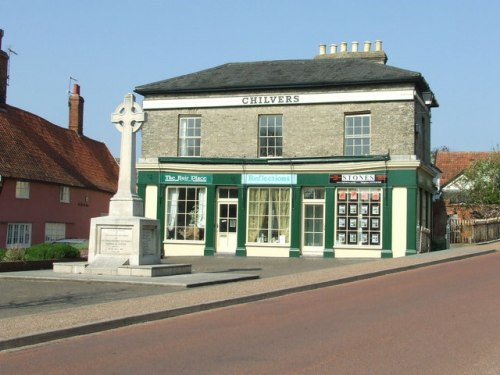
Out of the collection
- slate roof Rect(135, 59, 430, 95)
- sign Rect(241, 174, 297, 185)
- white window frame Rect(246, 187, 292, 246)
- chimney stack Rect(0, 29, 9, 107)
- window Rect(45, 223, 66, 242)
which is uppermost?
chimney stack Rect(0, 29, 9, 107)

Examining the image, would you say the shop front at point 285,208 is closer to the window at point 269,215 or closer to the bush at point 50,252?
the window at point 269,215

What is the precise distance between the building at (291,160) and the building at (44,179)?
816 centimetres

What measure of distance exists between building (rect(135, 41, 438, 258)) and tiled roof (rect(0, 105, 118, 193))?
8784 mm

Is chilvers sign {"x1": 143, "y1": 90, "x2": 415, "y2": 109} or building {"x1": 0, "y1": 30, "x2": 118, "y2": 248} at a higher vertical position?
chilvers sign {"x1": 143, "y1": 90, "x2": 415, "y2": 109}

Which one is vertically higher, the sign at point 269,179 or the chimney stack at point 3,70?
the chimney stack at point 3,70

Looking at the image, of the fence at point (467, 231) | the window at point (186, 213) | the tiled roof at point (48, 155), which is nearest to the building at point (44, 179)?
the tiled roof at point (48, 155)

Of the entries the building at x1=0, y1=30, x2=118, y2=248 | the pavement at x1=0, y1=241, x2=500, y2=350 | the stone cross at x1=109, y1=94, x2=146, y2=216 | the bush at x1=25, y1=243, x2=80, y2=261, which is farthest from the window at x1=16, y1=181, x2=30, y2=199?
the stone cross at x1=109, y1=94, x2=146, y2=216

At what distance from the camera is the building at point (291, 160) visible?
26.8m

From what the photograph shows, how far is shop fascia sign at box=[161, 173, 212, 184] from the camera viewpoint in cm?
2897

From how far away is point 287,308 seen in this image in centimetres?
1256

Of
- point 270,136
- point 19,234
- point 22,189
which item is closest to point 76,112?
point 22,189

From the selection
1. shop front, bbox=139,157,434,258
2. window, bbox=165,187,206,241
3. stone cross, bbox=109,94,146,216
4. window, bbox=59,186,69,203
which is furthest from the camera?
window, bbox=59,186,69,203

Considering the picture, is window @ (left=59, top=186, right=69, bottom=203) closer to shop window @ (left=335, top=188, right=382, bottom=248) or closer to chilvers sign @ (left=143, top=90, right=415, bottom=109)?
chilvers sign @ (left=143, top=90, right=415, bottom=109)

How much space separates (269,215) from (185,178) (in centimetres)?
396
